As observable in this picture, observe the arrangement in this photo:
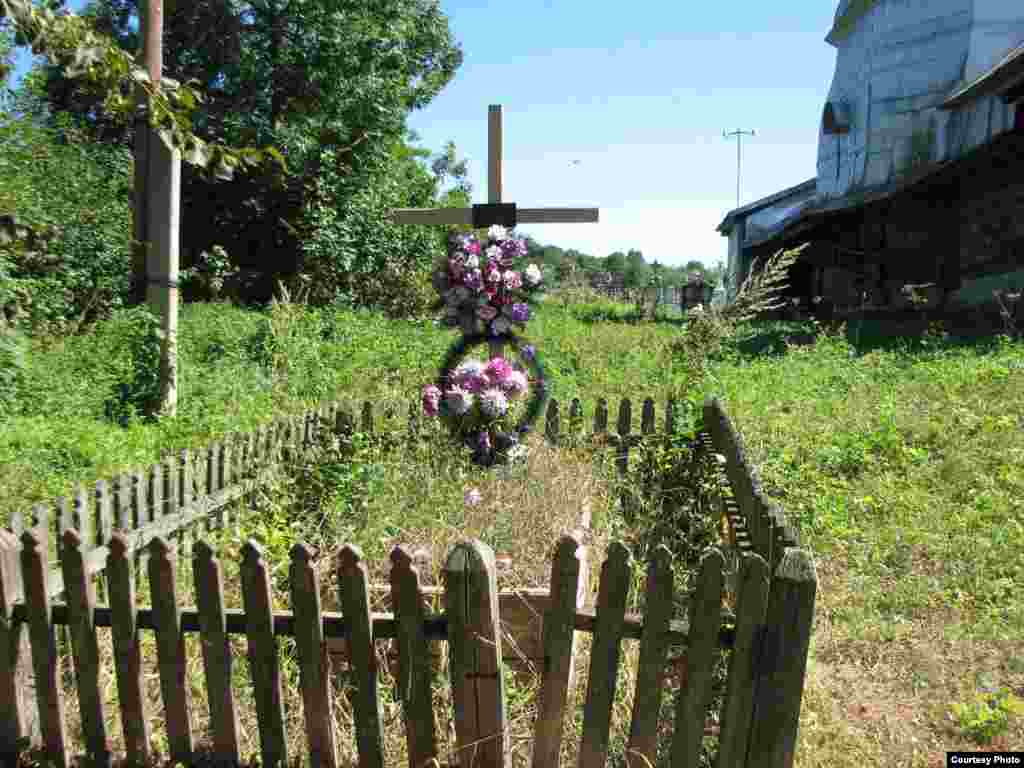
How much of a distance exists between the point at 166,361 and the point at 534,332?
8.68 metres

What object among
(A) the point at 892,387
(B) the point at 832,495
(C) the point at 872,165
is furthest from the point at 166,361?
(C) the point at 872,165

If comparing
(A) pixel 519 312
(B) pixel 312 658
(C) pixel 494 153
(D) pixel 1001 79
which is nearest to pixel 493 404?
(A) pixel 519 312

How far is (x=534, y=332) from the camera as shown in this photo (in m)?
15.0

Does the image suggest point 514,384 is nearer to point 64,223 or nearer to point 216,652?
point 216,652

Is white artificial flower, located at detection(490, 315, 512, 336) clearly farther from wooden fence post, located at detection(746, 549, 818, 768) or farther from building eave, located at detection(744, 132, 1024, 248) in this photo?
building eave, located at detection(744, 132, 1024, 248)

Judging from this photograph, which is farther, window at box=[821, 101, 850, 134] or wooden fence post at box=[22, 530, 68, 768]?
window at box=[821, 101, 850, 134]

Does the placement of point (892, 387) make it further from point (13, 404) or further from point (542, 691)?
point (13, 404)

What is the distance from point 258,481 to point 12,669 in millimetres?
2141

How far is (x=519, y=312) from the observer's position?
18.0 feet

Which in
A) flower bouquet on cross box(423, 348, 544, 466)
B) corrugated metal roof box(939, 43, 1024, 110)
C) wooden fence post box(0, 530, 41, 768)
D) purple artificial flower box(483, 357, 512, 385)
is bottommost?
wooden fence post box(0, 530, 41, 768)

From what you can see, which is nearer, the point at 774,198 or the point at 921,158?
the point at 921,158

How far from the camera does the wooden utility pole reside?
6602 millimetres

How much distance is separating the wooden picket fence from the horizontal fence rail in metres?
0.21

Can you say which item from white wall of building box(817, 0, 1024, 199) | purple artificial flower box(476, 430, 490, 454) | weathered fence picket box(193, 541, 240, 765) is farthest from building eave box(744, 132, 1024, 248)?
weathered fence picket box(193, 541, 240, 765)
